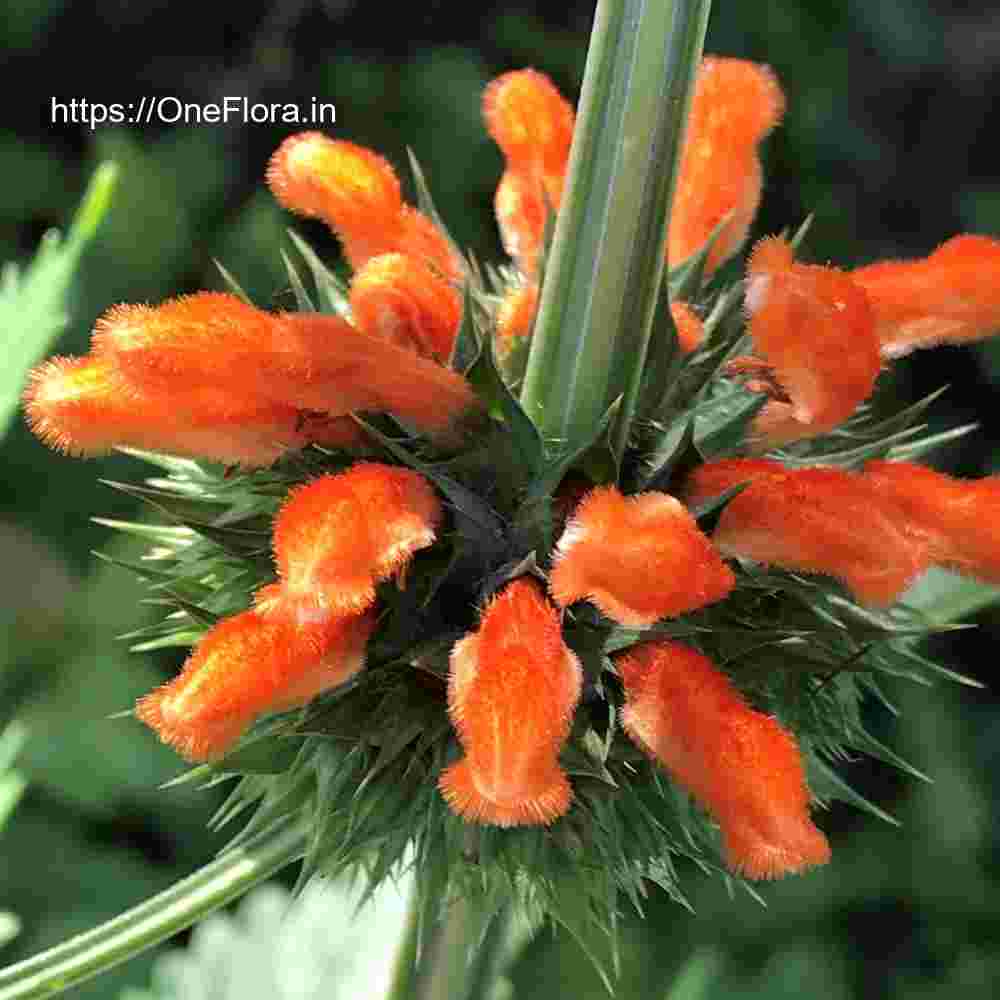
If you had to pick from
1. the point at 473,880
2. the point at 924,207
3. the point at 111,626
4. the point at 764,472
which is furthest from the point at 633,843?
the point at 924,207

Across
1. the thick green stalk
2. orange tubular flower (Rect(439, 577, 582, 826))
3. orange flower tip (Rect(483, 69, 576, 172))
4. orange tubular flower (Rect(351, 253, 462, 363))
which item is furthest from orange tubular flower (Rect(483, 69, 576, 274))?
orange tubular flower (Rect(439, 577, 582, 826))

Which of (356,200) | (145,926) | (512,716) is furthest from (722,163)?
(145,926)

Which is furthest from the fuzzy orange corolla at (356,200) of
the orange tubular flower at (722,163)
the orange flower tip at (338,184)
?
the orange tubular flower at (722,163)

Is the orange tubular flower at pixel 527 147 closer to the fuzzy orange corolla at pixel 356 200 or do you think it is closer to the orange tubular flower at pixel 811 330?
the fuzzy orange corolla at pixel 356 200

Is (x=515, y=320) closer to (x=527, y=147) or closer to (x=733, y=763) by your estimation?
(x=527, y=147)

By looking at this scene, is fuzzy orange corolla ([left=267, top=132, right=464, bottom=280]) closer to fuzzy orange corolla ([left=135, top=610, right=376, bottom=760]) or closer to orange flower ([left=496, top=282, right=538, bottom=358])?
orange flower ([left=496, top=282, right=538, bottom=358])

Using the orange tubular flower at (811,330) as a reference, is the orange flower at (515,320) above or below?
below

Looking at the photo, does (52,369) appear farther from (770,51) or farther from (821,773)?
(770,51)

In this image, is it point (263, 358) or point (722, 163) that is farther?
point (722, 163)
